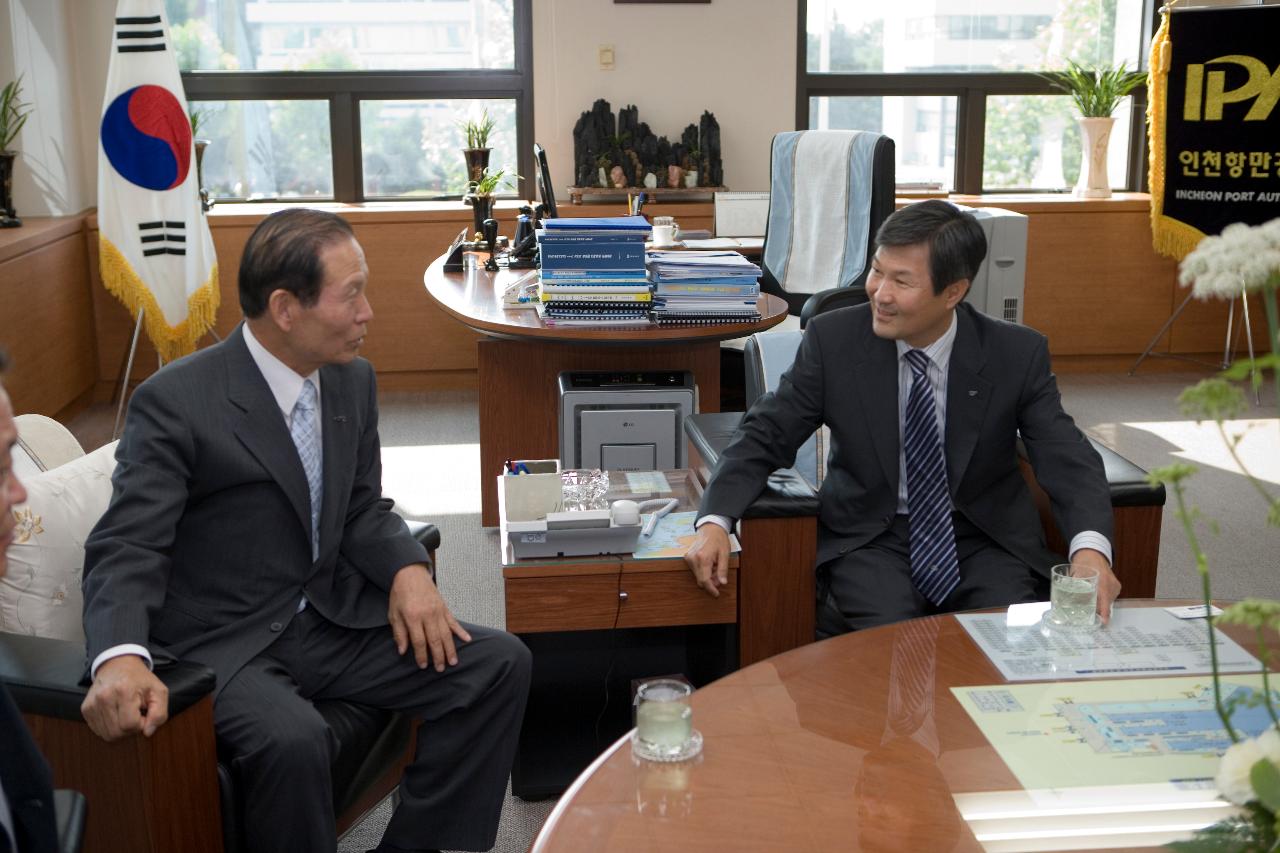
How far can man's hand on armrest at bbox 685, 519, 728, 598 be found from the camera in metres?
2.33

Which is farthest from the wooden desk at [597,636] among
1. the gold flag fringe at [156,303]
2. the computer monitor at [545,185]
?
the gold flag fringe at [156,303]

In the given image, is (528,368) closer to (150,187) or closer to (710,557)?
(710,557)

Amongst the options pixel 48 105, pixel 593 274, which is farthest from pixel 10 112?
pixel 593 274

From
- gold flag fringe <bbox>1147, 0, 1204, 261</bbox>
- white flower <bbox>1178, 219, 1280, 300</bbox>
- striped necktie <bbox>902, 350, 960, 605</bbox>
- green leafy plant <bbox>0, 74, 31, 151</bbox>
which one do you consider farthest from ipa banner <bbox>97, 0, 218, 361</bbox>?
white flower <bbox>1178, 219, 1280, 300</bbox>

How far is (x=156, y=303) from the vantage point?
16.6 ft

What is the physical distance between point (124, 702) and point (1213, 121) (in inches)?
221

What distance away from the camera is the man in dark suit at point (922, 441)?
2416 mm

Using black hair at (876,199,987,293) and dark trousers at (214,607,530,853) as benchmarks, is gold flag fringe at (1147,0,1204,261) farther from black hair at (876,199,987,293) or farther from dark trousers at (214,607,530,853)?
dark trousers at (214,607,530,853)

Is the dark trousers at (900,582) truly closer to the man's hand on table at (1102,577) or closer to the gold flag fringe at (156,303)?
the man's hand on table at (1102,577)

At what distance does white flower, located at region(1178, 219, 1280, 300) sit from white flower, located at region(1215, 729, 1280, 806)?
36 centimetres

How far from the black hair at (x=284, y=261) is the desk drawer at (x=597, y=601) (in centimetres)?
64

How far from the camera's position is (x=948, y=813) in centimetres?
145

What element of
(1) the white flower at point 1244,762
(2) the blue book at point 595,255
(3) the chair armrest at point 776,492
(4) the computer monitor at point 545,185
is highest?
(4) the computer monitor at point 545,185

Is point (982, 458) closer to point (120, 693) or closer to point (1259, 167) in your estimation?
point (120, 693)
